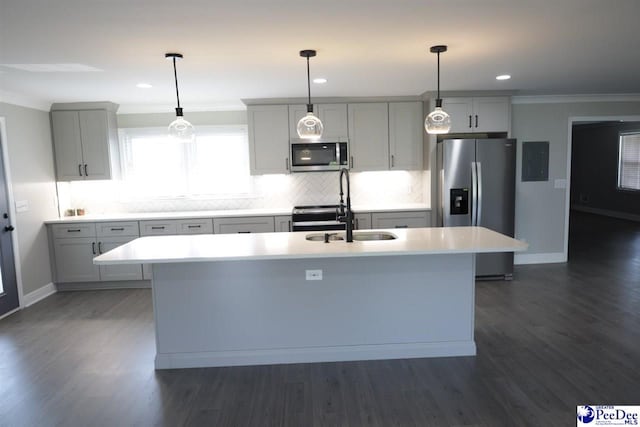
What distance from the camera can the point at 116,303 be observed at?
4.55m

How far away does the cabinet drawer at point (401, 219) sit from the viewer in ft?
16.6

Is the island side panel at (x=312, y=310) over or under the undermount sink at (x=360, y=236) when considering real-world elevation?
under

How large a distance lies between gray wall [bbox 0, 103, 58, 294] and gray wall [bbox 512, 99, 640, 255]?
240 inches

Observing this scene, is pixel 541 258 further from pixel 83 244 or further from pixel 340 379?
pixel 83 244

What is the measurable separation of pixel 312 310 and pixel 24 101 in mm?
4183

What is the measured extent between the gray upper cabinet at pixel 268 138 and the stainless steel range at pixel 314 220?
642mm

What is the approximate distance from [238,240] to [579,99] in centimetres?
513

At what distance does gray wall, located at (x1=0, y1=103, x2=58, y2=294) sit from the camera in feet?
14.6

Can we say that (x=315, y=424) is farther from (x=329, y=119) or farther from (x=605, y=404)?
(x=329, y=119)

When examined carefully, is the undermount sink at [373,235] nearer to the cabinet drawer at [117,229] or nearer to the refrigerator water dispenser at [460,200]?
the refrigerator water dispenser at [460,200]

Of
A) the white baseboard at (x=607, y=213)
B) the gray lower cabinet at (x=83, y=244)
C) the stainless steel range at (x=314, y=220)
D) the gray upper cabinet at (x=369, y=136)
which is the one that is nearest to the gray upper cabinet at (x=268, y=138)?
the stainless steel range at (x=314, y=220)

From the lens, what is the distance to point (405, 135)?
17.2 feet

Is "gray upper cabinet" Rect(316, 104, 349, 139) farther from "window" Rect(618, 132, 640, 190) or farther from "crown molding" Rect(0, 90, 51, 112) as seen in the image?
"window" Rect(618, 132, 640, 190)

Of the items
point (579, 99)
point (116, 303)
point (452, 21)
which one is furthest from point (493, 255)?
point (116, 303)
